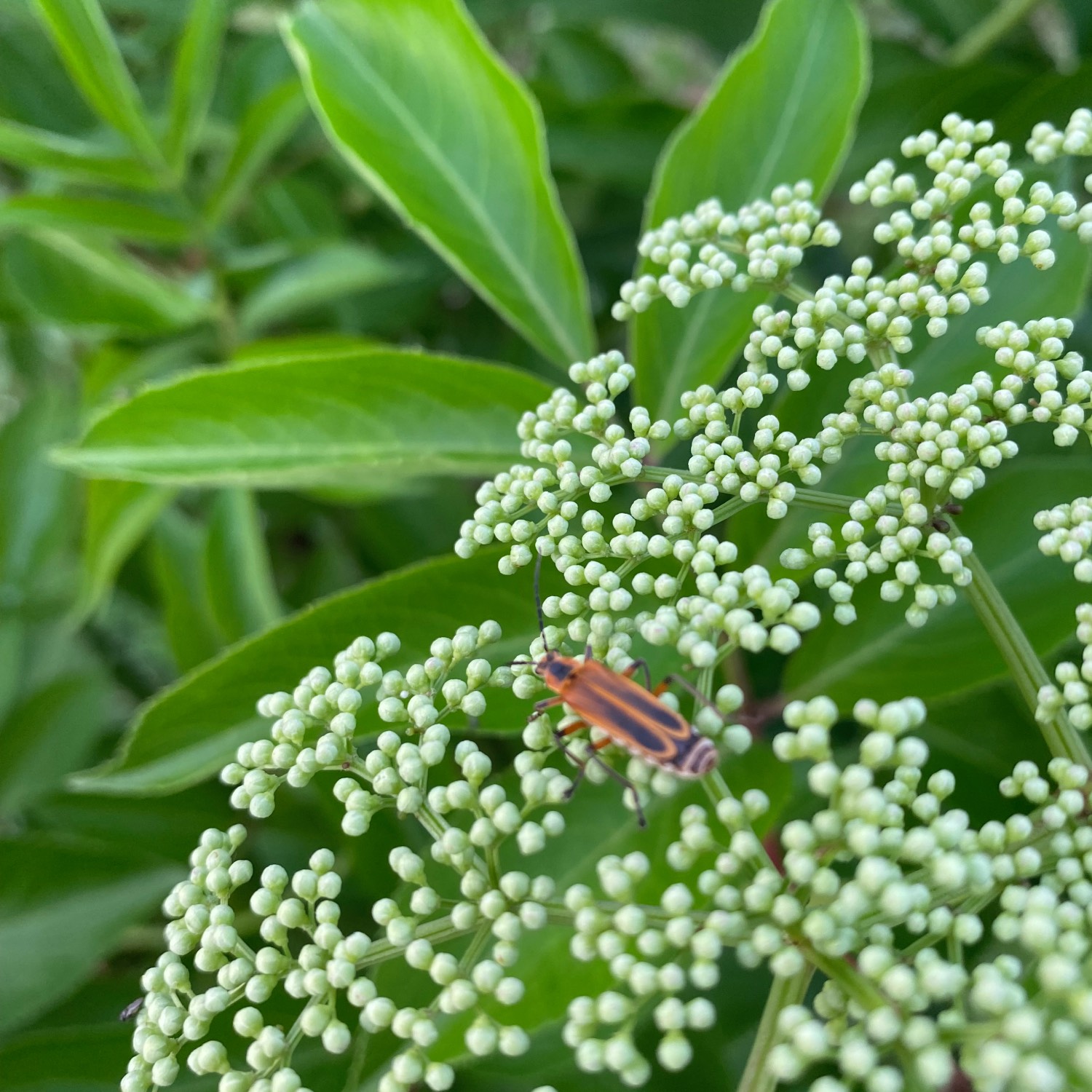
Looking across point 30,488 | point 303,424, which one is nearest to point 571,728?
point 303,424

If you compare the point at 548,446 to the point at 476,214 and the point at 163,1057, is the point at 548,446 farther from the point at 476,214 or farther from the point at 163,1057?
the point at 163,1057

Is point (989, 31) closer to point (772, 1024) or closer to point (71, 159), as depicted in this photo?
point (71, 159)

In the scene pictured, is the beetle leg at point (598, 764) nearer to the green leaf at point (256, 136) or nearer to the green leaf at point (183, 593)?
the green leaf at point (183, 593)

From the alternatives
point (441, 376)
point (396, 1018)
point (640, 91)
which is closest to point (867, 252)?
point (640, 91)

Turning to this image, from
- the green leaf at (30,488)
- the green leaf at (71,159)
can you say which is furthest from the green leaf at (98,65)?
the green leaf at (30,488)

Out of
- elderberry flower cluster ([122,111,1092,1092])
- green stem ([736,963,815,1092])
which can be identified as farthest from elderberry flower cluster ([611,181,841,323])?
green stem ([736,963,815,1092])

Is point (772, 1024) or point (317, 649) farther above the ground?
point (317, 649)

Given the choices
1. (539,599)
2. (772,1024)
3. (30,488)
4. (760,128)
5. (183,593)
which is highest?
(760,128)
